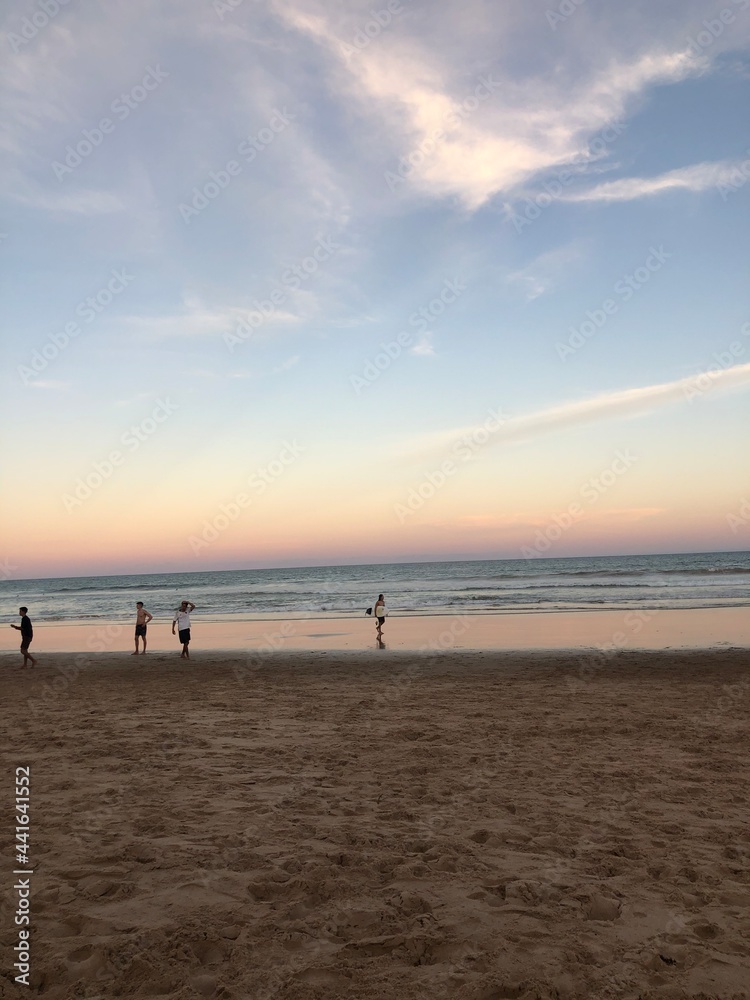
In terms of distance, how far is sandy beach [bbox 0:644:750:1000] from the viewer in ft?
12.1


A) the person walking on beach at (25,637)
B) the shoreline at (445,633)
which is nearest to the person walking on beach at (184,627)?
the shoreline at (445,633)

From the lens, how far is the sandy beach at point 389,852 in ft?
12.1

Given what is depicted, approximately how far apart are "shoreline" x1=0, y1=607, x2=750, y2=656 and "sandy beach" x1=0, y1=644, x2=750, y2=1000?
28.5 ft

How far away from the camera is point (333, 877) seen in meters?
4.73

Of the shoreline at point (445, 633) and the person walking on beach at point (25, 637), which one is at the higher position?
the person walking on beach at point (25, 637)

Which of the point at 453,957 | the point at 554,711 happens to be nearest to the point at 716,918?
the point at 453,957

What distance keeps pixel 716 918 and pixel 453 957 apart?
1.76 m

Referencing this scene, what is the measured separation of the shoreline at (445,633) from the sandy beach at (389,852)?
8675 mm

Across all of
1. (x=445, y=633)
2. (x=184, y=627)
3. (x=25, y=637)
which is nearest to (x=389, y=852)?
(x=184, y=627)

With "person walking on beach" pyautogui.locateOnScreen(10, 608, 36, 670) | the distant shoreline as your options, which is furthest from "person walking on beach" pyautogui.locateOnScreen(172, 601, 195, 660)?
"person walking on beach" pyautogui.locateOnScreen(10, 608, 36, 670)

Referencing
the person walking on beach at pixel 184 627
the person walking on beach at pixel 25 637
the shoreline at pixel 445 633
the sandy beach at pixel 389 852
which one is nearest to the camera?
the sandy beach at pixel 389 852

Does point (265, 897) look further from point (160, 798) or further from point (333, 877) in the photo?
point (160, 798)

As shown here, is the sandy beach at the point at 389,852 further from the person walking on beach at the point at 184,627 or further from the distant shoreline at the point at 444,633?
the distant shoreline at the point at 444,633

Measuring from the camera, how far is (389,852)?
5.16 m
